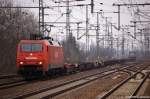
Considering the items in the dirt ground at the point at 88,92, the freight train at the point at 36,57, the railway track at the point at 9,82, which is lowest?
the dirt ground at the point at 88,92

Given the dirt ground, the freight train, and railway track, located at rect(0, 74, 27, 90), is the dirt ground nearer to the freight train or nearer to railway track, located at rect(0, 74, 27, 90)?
railway track, located at rect(0, 74, 27, 90)

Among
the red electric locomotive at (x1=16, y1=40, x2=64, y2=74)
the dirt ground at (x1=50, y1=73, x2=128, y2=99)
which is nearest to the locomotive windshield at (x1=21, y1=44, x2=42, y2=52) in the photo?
the red electric locomotive at (x1=16, y1=40, x2=64, y2=74)

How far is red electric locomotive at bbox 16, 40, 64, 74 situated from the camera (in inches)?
1133

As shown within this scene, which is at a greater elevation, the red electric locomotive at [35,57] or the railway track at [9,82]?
the red electric locomotive at [35,57]

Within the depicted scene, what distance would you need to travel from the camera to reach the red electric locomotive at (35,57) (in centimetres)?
2878

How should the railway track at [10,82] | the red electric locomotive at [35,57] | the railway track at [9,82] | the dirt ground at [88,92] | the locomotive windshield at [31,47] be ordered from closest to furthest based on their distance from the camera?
the dirt ground at [88,92] → the railway track at [10,82] → the railway track at [9,82] → the red electric locomotive at [35,57] → the locomotive windshield at [31,47]

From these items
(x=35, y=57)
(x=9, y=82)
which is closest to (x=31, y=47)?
(x=35, y=57)

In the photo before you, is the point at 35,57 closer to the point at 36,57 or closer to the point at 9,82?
the point at 36,57

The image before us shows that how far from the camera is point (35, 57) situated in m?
29.3

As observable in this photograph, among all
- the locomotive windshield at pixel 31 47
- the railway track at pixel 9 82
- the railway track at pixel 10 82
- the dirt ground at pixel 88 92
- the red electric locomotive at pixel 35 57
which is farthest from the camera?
the locomotive windshield at pixel 31 47

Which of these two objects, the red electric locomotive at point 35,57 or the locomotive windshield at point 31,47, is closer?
the red electric locomotive at point 35,57

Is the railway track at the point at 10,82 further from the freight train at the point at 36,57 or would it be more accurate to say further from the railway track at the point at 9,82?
the freight train at the point at 36,57

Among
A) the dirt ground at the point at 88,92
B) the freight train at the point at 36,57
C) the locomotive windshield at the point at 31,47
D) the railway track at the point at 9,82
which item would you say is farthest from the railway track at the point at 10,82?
the dirt ground at the point at 88,92

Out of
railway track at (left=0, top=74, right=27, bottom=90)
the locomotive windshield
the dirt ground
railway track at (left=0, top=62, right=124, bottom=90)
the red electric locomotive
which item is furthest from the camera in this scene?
the locomotive windshield
